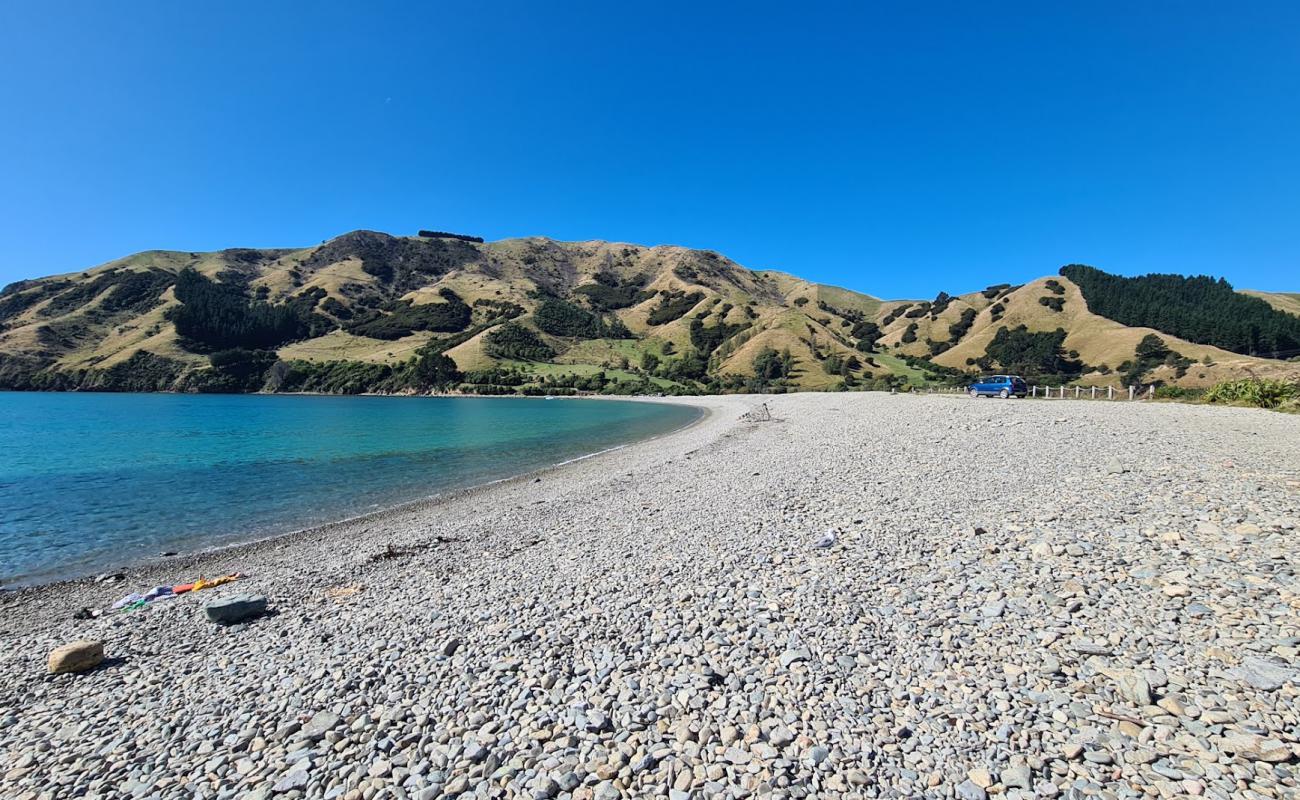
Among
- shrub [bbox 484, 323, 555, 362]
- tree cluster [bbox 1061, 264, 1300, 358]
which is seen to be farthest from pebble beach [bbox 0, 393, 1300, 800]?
shrub [bbox 484, 323, 555, 362]

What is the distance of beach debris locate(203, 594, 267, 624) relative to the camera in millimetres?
9109

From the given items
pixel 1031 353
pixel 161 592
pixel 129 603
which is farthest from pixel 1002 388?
pixel 1031 353

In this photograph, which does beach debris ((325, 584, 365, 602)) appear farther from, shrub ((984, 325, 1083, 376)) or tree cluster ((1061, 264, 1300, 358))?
tree cluster ((1061, 264, 1300, 358))

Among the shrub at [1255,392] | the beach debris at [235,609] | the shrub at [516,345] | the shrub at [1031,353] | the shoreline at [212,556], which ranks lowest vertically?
the shoreline at [212,556]

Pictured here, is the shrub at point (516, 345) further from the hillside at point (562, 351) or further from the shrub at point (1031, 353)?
the shrub at point (1031, 353)

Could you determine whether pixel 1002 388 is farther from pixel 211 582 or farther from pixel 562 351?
pixel 562 351

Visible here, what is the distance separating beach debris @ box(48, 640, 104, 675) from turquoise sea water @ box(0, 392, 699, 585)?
8151 mm

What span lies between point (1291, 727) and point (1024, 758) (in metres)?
2.23

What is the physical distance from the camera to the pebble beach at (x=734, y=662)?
4668mm

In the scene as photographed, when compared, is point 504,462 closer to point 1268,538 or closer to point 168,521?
point 168,521

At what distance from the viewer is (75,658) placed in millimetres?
7602

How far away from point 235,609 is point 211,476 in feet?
74.1

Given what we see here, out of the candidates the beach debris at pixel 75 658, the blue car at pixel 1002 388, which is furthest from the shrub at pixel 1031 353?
the beach debris at pixel 75 658

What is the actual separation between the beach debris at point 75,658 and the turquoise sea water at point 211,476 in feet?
26.7
